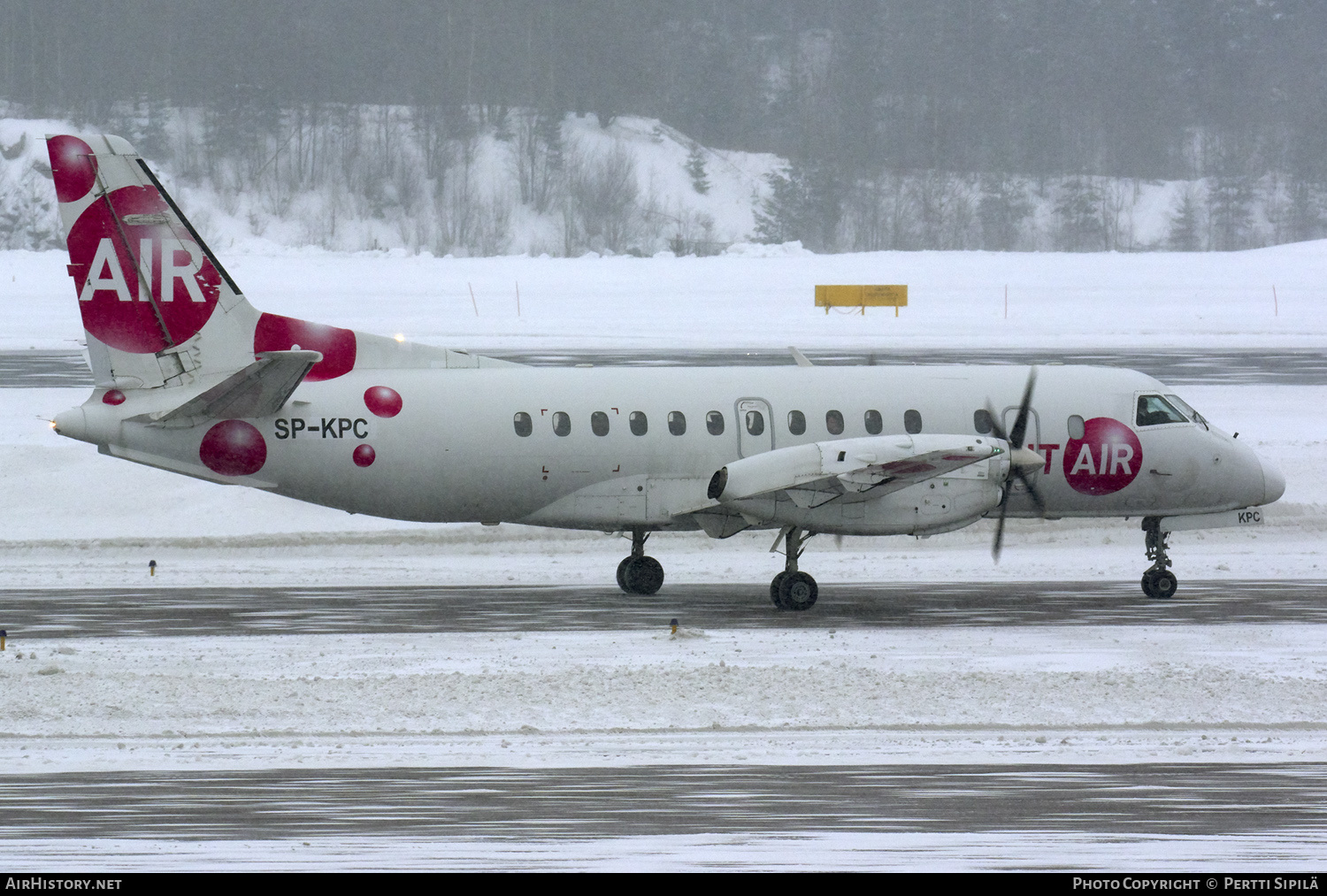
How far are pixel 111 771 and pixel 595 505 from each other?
414 inches

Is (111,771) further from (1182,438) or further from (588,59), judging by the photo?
(588,59)

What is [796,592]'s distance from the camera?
21969 mm

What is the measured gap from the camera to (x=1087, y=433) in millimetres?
23625

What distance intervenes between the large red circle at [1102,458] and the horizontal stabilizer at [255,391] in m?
10.6

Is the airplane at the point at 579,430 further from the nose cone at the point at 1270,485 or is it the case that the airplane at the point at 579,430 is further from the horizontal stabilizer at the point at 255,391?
the nose cone at the point at 1270,485

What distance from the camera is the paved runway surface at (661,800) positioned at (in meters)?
11.0

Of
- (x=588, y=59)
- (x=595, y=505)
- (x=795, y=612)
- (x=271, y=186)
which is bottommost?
(x=795, y=612)

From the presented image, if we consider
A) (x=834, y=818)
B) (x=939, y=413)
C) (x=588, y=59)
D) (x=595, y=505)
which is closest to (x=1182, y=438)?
(x=939, y=413)

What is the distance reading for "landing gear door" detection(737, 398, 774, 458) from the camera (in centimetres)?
2288

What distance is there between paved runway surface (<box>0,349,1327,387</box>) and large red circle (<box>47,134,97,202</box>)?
799 inches

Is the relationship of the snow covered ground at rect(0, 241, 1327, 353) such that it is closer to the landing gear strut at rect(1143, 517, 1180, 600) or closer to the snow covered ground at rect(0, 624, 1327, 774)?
the landing gear strut at rect(1143, 517, 1180, 600)

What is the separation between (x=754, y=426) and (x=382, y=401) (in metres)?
5.06

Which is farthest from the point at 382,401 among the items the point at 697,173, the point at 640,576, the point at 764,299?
the point at 697,173

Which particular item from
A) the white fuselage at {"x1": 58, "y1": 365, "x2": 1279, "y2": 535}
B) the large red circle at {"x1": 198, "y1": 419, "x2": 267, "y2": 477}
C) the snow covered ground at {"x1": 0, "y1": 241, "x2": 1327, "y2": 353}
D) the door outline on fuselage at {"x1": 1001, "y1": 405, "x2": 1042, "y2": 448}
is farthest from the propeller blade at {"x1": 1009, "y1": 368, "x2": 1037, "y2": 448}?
the snow covered ground at {"x1": 0, "y1": 241, "x2": 1327, "y2": 353}
